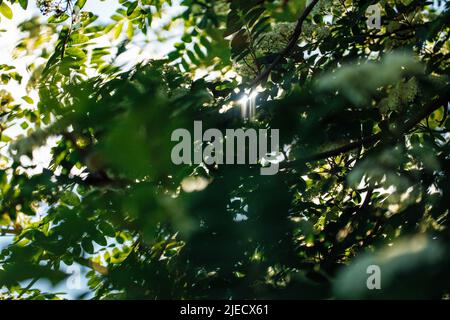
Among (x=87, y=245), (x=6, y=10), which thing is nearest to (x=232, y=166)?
(x=87, y=245)

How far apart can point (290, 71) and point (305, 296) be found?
1531 millimetres

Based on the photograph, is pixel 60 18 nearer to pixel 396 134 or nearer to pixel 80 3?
pixel 80 3

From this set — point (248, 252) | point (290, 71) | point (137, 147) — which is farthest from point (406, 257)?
point (290, 71)

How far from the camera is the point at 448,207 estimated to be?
153 cm

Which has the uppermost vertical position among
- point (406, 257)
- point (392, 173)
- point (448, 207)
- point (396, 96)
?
point (396, 96)

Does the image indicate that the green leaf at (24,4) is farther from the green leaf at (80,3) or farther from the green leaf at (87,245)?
the green leaf at (87,245)

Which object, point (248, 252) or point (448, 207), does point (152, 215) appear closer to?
point (248, 252)

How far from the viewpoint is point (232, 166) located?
1.57 meters

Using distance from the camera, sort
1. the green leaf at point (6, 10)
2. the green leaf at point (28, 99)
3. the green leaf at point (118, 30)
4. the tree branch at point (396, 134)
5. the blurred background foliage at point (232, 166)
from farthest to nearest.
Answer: the green leaf at point (118, 30) < the green leaf at point (28, 99) < the green leaf at point (6, 10) < the tree branch at point (396, 134) < the blurred background foliage at point (232, 166)

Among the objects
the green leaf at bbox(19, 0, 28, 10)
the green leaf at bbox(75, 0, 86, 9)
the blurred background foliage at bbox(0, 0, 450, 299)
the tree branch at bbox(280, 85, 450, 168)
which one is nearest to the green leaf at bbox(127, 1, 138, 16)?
the blurred background foliage at bbox(0, 0, 450, 299)

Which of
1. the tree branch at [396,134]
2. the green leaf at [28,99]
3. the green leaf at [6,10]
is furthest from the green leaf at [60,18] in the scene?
the tree branch at [396,134]

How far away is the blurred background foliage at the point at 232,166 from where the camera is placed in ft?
2.91

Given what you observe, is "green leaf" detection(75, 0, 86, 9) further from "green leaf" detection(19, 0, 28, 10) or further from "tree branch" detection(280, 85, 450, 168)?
"tree branch" detection(280, 85, 450, 168)

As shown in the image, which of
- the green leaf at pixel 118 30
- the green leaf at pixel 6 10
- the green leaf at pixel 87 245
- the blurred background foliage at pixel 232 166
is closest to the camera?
the blurred background foliage at pixel 232 166
